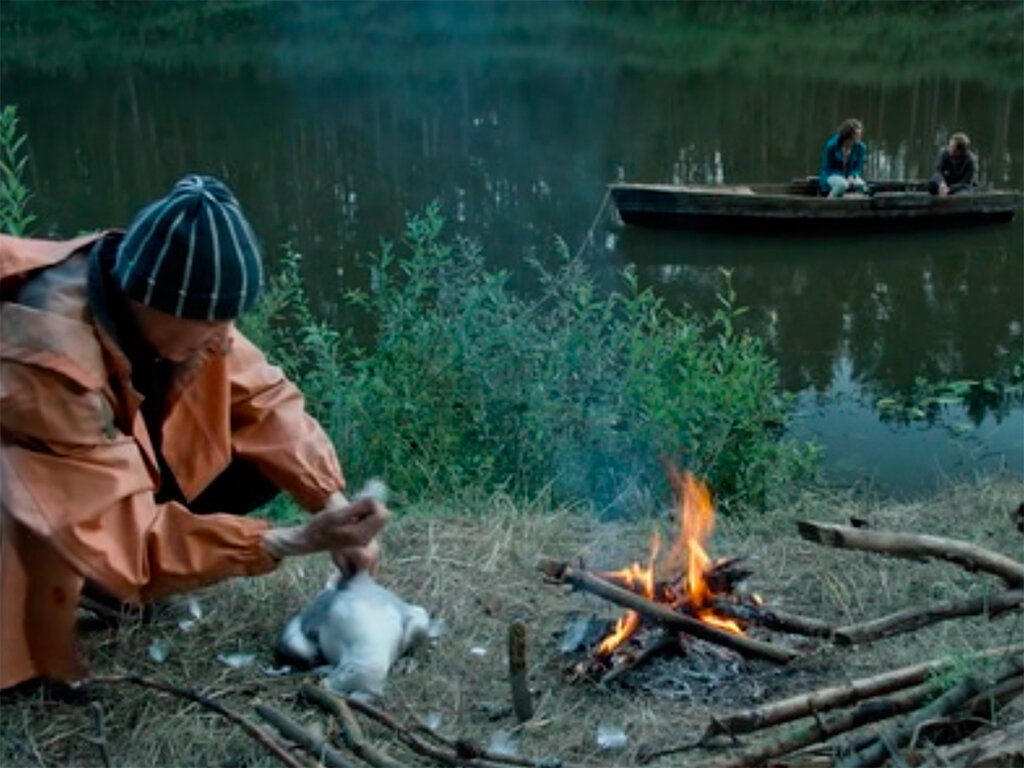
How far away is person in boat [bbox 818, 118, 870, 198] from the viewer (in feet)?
38.0

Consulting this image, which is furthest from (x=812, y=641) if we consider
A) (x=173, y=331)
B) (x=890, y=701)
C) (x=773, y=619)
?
(x=173, y=331)

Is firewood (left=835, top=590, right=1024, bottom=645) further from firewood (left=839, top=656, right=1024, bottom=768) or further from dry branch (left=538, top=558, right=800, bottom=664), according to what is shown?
firewood (left=839, top=656, right=1024, bottom=768)

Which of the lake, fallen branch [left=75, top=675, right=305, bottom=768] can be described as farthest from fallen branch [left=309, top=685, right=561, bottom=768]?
the lake

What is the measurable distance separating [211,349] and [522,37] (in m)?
22.3

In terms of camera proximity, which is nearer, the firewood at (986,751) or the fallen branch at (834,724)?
the firewood at (986,751)

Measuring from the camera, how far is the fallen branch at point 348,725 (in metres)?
2.46

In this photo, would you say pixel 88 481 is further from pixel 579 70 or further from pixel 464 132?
pixel 579 70

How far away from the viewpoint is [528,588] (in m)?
3.51

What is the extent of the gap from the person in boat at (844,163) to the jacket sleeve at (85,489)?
9.96 metres

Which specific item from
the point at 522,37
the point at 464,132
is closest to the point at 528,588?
the point at 464,132

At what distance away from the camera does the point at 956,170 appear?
1209 cm

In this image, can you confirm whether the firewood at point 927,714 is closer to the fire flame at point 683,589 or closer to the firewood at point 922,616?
the firewood at point 922,616

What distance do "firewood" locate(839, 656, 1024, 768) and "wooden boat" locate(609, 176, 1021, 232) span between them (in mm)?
9281

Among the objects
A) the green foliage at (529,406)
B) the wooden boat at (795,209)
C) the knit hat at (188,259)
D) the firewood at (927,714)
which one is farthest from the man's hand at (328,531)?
the wooden boat at (795,209)
